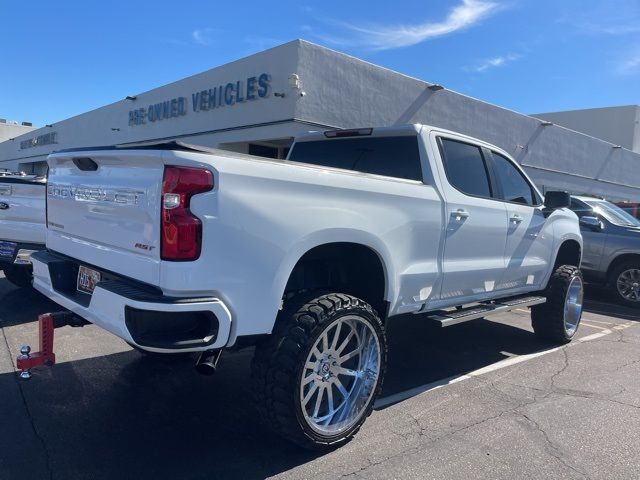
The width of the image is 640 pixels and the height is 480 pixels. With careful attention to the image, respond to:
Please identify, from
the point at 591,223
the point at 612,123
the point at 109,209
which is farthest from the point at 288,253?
the point at 612,123

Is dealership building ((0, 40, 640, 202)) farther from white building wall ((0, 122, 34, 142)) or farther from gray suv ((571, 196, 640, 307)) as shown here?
white building wall ((0, 122, 34, 142))

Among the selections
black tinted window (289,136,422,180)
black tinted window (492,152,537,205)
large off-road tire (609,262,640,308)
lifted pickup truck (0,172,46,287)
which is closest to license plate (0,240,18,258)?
lifted pickup truck (0,172,46,287)

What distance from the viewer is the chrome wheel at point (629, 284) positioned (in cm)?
908

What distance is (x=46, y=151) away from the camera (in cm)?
3644

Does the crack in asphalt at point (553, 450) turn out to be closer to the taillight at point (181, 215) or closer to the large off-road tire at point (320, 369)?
the large off-road tire at point (320, 369)

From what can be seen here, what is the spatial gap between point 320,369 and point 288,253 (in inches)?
32.3

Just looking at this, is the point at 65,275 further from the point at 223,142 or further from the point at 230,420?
the point at 223,142

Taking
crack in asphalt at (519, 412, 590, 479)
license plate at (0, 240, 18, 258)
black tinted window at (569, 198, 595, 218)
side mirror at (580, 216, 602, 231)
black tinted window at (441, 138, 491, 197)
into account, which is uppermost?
black tinted window at (441, 138, 491, 197)

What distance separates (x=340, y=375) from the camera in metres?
3.57

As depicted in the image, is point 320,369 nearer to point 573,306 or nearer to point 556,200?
point 556,200

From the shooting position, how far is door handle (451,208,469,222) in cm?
434

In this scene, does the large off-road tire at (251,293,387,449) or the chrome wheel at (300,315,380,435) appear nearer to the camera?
the large off-road tire at (251,293,387,449)

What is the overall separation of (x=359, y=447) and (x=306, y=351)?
853 millimetres

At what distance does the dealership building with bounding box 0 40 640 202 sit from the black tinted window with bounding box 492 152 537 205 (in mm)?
4884
